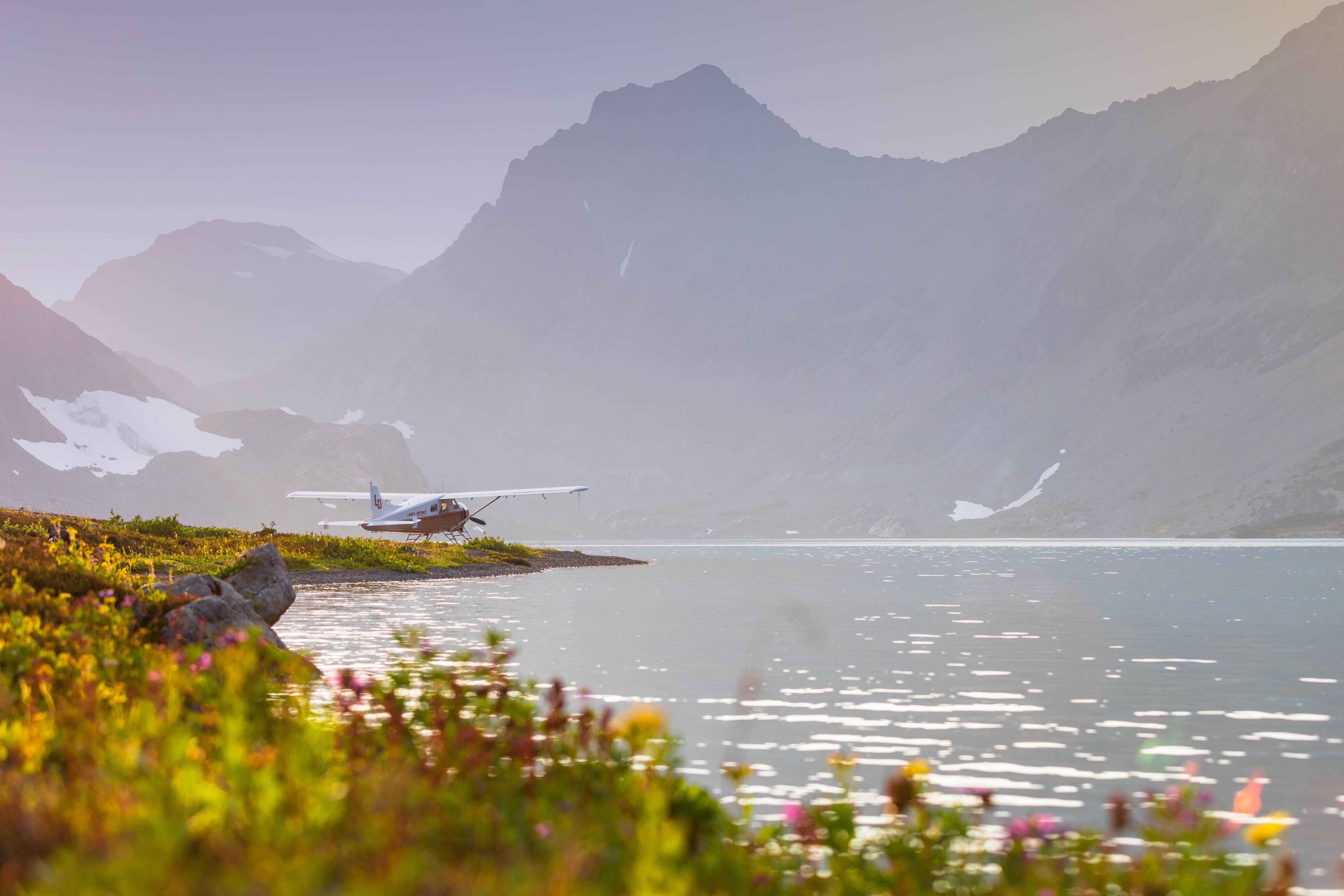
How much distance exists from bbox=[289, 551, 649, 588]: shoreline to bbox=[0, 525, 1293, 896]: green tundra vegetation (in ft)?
58.6

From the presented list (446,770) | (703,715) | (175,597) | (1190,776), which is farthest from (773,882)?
(175,597)

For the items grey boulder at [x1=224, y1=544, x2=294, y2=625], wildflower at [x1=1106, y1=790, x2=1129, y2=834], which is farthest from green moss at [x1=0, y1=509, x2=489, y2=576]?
wildflower at [x1=1106, y1=790, x2=1129, y2=834]

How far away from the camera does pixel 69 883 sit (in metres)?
4.22

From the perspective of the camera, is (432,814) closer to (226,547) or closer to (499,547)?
(226,547)

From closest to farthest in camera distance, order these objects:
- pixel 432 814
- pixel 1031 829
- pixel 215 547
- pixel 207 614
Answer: pixel 1031 829, pixel 432 814, pixel 207 614, pixel 215 547

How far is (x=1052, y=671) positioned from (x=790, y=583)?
3265 centimetres

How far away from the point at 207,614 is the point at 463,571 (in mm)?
45796

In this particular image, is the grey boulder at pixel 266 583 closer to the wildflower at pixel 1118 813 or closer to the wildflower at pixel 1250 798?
the wildflower at pixel 1250 798

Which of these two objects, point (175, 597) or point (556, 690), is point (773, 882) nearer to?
point (556, 690)

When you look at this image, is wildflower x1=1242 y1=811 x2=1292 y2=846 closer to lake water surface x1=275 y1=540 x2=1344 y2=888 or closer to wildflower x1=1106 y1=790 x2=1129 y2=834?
wildflower x1=1106 y1=790 x2=1129 y2=834

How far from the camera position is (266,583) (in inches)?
1001

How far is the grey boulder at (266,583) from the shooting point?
79.8ft

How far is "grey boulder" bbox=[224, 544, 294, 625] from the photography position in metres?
24.3

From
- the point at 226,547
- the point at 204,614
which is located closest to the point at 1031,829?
the point at 204,614
